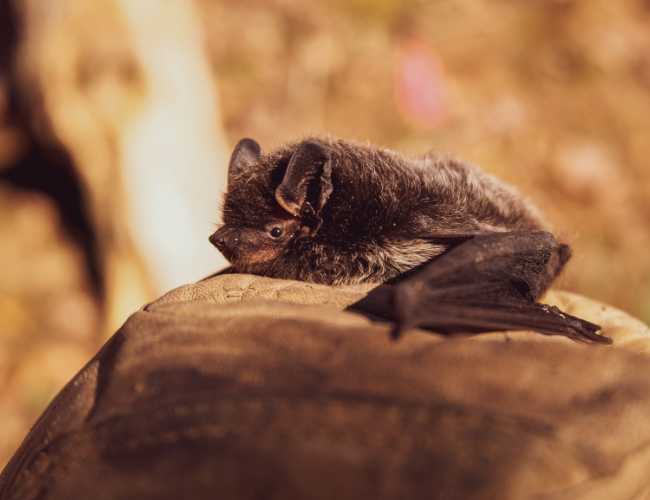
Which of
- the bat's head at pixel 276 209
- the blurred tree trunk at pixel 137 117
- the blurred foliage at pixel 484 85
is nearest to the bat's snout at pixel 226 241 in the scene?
the bat's head at pixel 276 209

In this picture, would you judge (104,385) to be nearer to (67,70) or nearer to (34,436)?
(34,436)

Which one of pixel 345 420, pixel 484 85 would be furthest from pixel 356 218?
pixel 484 85

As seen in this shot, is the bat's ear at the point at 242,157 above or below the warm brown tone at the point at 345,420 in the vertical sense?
above

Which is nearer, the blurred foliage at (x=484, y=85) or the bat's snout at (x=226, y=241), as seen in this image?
the bat's snout at (x=226, y=241)

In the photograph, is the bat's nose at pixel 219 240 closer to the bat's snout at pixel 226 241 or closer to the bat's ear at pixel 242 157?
the bat's snout at pixel 226 241

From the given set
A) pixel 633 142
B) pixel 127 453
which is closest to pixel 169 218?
pixel 127 453

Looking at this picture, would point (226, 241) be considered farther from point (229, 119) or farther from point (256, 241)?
point (229, 119)

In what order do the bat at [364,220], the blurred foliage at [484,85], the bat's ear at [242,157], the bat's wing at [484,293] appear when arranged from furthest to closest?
the blurred foliage at [484,85] → the bat's ear at [242,157] → the bat at [364,220] → the bat's wing at [484,293]
